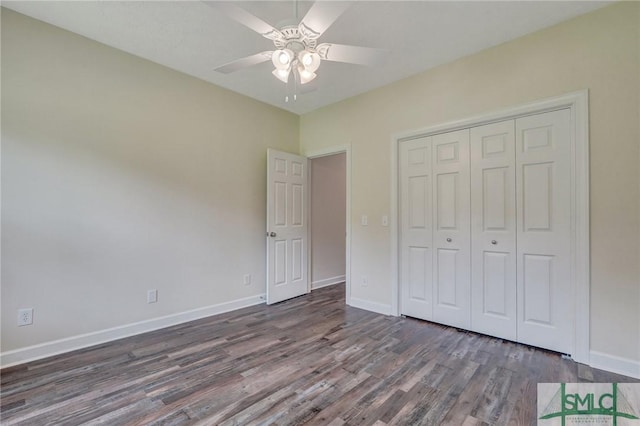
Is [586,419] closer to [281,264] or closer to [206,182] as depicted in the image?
[281,264]

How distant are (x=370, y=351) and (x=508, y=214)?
1789 mm

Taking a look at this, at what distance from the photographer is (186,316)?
326 centimetres

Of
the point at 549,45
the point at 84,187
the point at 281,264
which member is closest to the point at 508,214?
the point at 549,45

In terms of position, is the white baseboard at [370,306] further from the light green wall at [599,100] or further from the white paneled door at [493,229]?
the light green wall at [599,100]

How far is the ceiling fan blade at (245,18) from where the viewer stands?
1.50 metres

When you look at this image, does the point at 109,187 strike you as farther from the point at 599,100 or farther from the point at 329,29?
the point at 599,100

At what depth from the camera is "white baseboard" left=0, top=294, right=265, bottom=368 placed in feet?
7.57

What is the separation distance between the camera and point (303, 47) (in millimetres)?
1850

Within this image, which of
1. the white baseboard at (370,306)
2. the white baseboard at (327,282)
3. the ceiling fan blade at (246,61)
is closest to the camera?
the ceiling fan blade at (246,61)

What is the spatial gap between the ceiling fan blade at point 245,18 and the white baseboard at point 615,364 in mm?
3271

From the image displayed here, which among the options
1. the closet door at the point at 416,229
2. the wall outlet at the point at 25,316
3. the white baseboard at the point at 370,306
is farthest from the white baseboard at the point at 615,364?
the wall outlet at the point at 25,316

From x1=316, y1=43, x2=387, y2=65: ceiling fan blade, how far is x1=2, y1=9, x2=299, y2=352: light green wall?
209 cm

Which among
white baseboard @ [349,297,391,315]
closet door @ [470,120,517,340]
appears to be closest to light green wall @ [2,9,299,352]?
white baseboard @ [349,297,391,315]

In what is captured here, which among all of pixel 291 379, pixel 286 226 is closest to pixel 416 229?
pixel 286 226
